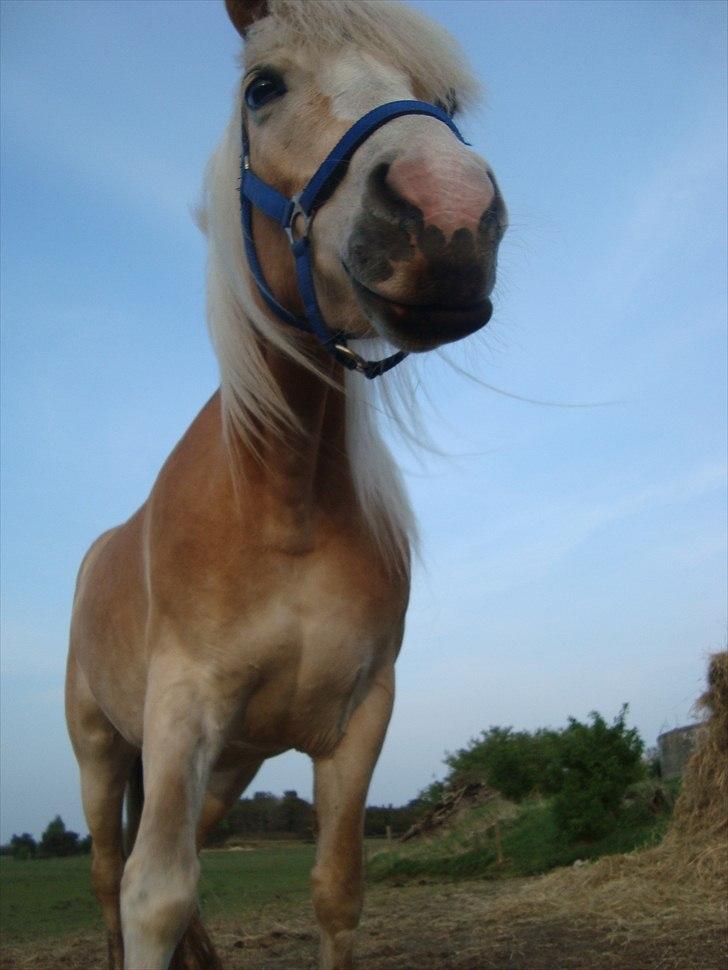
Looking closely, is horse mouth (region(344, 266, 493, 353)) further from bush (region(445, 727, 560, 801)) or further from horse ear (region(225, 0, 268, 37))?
bush (region(445, 727, 560, 801))

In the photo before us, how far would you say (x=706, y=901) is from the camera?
6.42 meters

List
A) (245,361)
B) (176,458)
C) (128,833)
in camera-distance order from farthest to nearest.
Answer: (128,833) → (176,458) → (245,361)

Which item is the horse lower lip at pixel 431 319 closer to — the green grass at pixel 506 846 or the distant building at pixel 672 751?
the green grass at pixel 506 846

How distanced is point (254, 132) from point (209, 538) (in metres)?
1.07

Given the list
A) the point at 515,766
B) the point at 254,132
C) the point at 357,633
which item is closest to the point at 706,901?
the point at 357,633

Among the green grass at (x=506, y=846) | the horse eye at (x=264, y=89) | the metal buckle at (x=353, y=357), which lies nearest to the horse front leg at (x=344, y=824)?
the metal buckle at (x=353, y=357)

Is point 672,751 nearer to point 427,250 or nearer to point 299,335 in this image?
point 299,335

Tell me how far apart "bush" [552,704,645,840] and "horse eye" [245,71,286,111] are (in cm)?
968

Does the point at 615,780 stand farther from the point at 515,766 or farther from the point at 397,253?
the point at 397,253

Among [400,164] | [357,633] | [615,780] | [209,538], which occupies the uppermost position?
[400,164]

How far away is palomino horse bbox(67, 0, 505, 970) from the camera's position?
6.25 ft

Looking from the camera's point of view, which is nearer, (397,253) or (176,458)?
(397,253)

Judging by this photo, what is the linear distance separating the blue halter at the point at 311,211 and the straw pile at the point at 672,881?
4.17 m

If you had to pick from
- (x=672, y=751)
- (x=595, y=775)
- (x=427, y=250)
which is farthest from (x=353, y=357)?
(x=672, y=751)
